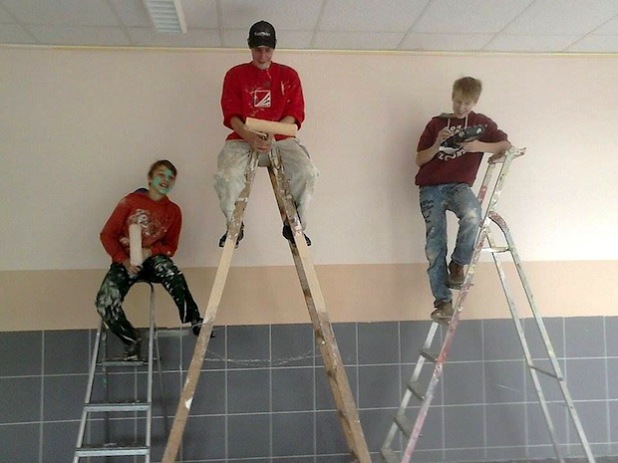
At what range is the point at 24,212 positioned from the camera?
8.62 feet

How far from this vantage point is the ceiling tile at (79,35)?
248cm

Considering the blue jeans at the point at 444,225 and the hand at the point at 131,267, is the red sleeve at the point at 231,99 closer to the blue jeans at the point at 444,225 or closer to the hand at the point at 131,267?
the hand at the point at 131,267

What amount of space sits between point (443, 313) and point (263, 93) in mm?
1268

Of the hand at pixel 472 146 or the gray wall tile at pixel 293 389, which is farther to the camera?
the gray wall tile at pixel 293 389

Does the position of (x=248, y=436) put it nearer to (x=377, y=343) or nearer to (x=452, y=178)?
(x=377, y=343)

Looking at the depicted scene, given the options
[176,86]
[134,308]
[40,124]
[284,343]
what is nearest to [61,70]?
[40,124]

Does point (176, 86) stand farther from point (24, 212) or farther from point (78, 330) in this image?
point (78, 330)

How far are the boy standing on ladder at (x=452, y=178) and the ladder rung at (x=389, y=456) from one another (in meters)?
0.69

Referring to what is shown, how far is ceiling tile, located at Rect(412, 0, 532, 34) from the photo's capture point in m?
2.32

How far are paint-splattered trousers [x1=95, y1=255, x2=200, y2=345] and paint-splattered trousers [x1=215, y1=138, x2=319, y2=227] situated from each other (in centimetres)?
55

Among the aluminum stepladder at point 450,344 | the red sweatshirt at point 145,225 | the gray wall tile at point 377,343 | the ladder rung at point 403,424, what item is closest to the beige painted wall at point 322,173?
the gray wall tile at point 377,343

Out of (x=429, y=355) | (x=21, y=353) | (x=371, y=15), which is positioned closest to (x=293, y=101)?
(x=371, y=15)

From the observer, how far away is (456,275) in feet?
8.07

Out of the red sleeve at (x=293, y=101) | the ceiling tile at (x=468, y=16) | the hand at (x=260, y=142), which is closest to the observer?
the hand at (x=260, y=142)
